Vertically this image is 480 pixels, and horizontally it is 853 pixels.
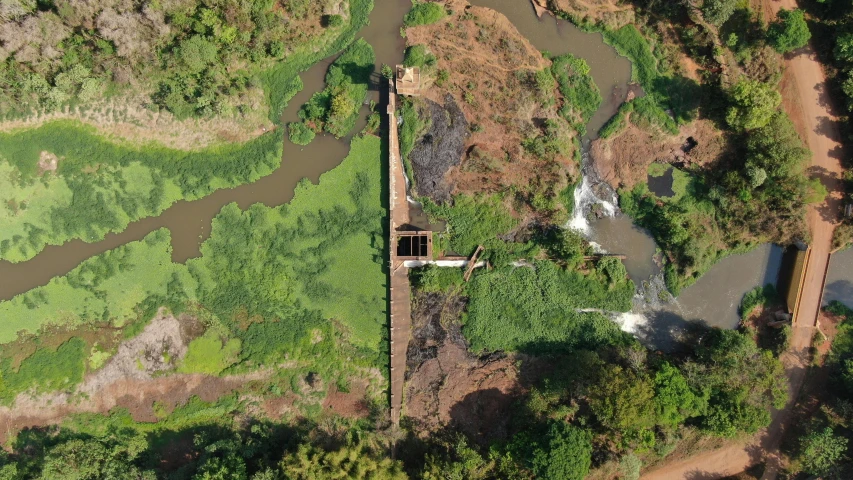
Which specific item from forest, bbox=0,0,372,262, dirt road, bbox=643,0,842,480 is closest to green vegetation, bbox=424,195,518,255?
forest, bbox=0,0,372,262

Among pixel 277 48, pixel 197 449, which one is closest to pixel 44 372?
pixel 197 449

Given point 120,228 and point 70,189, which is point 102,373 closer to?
point 120,228

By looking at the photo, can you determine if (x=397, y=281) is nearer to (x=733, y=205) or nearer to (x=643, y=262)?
(x=643, y=262)

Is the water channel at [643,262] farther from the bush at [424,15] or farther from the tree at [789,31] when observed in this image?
the bush at [424,15]

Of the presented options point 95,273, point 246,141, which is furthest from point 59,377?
point 246,141

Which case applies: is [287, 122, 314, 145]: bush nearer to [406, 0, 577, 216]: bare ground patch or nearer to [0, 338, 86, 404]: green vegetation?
[406, 0, 577, 216]: bare ground patch
